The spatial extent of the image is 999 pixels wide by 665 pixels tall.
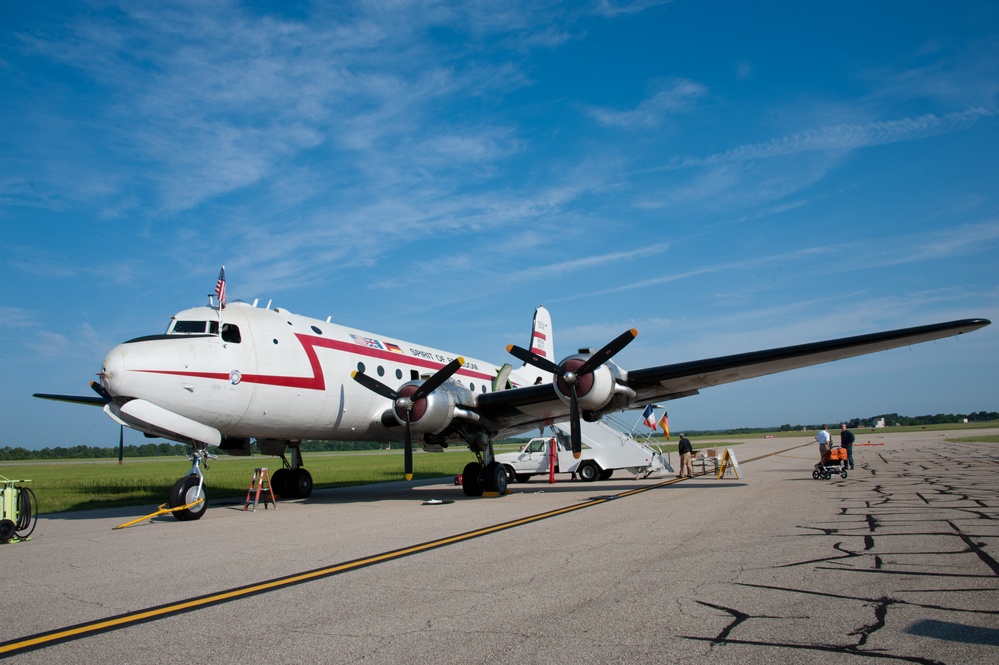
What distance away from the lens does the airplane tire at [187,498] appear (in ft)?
40.8

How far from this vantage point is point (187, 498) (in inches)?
494

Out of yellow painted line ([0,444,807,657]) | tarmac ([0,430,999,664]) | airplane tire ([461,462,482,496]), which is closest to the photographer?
tarmac ([0,430,999,664])

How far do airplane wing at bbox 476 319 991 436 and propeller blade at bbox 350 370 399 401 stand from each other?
236 cm

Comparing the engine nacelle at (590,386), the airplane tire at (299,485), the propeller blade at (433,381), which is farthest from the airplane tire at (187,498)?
the engine nacelle at (590,386)

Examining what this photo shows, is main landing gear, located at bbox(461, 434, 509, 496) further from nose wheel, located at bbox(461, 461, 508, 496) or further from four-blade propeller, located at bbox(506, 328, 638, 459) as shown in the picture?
four-blade propeller, located at bbox(506, 328, 638, 459)

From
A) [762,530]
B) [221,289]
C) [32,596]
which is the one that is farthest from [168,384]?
[762,530]

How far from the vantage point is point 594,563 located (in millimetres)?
7129

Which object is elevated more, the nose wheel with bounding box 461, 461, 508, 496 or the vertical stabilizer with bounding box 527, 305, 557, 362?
the vertical stabilizer with bounding box 527, 305, 557, 362

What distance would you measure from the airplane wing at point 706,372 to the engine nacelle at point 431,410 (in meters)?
0.94

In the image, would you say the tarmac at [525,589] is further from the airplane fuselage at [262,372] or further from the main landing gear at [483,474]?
the main landing gear at [483,474]

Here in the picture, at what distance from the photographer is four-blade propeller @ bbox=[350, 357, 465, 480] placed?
15.8 meters

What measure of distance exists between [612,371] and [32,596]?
38.8ft

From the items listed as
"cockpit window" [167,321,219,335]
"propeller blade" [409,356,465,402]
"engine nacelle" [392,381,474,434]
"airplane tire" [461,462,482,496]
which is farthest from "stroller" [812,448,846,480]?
"cockpit window" [167,321,219,335]

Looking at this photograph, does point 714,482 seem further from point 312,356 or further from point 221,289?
point 221,289
